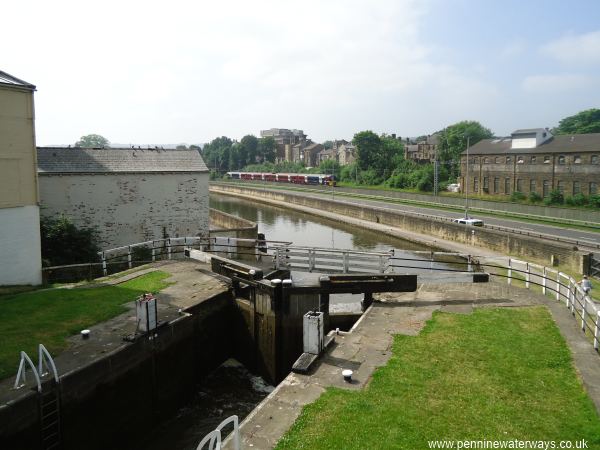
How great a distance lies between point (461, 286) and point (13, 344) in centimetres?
1251

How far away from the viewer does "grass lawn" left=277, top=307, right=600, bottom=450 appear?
755 cm

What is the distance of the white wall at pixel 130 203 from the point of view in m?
25.9

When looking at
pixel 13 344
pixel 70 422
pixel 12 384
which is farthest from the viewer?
pixel 13 344

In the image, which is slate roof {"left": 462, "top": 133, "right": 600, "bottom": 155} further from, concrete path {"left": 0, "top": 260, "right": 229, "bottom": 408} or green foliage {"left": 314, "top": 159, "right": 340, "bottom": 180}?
concrete path {"left": 0, "top": 260, "right": 229, "bottom": 408}

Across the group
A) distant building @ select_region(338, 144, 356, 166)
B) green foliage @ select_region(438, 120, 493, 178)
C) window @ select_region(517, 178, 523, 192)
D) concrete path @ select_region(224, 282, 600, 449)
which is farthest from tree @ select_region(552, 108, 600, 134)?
concrete path @ select_region(224, 282, 600, 449)

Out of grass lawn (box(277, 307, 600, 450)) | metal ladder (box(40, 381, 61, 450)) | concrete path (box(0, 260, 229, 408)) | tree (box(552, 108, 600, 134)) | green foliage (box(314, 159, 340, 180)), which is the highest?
tree (box(552, 108, 600, 134))

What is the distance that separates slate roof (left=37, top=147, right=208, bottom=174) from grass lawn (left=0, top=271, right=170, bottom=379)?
12910 mm

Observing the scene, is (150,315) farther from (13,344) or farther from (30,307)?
(30,307)

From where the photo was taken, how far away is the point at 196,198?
3028 centimetres

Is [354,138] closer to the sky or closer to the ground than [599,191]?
closer to the sky

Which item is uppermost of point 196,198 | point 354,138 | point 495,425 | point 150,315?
point 354,138

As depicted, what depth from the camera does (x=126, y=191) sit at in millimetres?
27734

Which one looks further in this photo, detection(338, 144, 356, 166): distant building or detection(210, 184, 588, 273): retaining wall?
detection(338, 144, 356, 166): distant building

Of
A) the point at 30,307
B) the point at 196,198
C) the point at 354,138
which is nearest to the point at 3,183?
the point at 30,307
